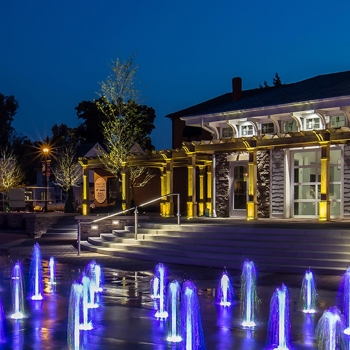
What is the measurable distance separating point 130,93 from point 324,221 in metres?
13.5

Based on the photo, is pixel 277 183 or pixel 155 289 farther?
pixel 277 183

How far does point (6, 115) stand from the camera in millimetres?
66625

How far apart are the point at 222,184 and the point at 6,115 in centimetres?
4629

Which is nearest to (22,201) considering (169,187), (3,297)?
(169,187)

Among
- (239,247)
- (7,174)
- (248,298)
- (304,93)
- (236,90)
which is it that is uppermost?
(236,90)

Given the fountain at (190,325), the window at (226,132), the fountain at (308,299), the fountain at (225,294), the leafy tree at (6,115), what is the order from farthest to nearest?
the leafy tree at (6,115)
the window at (226,132)
the fountain at (225,294)
the fountain at (308,299)
the fountain at (190,325)

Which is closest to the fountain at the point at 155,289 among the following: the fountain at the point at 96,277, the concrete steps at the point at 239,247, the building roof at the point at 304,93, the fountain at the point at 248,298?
the fountain at the point at 96,277

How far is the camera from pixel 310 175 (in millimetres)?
23281

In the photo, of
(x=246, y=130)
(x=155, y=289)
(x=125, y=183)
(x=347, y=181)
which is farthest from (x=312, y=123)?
(x=155, y=289)

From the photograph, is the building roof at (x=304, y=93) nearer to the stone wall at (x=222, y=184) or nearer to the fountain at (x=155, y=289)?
the stone wall at (x=222, y=184)

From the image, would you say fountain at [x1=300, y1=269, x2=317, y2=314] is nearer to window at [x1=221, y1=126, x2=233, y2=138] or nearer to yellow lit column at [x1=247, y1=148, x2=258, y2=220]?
yellow lit column at [x1=247, y1=148, x2=258, y2=220]

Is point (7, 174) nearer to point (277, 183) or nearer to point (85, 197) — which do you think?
point (85, 197)

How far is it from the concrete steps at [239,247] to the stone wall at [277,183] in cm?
595

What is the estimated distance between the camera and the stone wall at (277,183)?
2375cm
